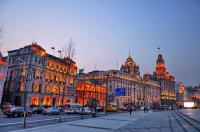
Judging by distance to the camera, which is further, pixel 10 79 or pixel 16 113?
pixel 10 79

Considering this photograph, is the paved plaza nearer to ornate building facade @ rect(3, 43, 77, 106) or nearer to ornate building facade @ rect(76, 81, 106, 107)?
ornate building facade @ rect(3, 43, 77, 106)

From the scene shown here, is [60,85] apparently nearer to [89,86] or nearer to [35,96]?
→ [35,96]

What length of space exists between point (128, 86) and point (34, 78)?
83187 millimetres

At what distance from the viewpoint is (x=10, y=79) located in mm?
68312

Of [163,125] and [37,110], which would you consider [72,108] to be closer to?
[37,110]

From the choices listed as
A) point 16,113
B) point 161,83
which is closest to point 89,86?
point 16,113

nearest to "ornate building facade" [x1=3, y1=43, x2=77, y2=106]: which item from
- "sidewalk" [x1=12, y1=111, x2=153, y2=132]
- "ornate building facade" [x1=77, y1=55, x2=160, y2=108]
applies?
"ornate building facade" [x1=77, y1=55, x2=160, y2=108]

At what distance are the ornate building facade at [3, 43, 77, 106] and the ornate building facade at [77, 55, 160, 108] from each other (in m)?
26.9

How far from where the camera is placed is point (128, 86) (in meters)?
135

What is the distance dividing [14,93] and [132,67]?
12520 cm

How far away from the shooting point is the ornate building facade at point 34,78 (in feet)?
207

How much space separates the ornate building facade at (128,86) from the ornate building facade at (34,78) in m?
26.9

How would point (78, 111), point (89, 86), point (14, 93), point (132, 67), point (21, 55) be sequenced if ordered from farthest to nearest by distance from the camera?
1. point (132, 67)
2. point (89, 86)
3. point (21, 55)
4. point (14, 93)
5. point (78, 111)

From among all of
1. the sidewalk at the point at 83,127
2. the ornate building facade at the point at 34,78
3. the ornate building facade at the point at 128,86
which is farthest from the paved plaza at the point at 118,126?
the ornate building facade at the point at 128,86
